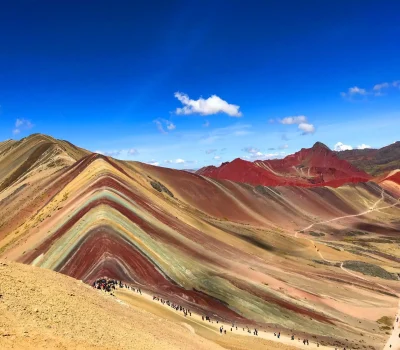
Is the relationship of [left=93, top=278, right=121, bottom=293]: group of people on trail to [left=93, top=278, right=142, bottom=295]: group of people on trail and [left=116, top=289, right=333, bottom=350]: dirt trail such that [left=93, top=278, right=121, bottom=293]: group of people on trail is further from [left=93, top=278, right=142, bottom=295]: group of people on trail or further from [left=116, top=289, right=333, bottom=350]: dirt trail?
[left=116, top=289, right=333, bottom=350]: dirt trail

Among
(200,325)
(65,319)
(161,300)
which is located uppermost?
(65,319)

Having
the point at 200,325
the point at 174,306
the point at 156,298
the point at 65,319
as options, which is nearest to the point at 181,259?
the point at 174,306

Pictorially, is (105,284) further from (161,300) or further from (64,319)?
(64,319)

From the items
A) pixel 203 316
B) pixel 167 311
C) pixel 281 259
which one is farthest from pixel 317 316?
pixel 281 259

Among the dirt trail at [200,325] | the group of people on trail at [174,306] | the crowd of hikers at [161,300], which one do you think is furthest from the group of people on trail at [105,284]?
the group of people on trail at [174,306]

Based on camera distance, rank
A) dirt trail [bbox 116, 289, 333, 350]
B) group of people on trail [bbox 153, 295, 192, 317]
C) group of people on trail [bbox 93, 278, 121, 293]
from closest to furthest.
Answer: dirt trail [bbox 116, 289, 333, 350] < group of people on trail [bbox 93, 278, 121, 293] < group of people on trail [bbox 153, 295, 192, 317]

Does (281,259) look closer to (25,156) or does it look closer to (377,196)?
(25,156)

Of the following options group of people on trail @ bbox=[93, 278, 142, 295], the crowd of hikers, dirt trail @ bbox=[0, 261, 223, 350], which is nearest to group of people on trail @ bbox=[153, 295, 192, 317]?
the crowd of hikers

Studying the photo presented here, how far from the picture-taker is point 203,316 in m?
33.2

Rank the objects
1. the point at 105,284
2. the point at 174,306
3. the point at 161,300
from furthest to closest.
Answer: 1. the point at 174,306
2. the point at 161,300
3. the point at 105,284

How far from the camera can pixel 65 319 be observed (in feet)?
53.6

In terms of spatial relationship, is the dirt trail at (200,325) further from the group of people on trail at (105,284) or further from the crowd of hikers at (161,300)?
the group of people on trail at (105,284)

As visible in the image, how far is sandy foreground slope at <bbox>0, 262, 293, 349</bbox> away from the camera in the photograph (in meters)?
14.0

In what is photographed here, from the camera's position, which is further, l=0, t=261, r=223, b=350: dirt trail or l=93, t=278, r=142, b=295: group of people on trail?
l=93, t=278, r=142, b=295: group of people on trail
